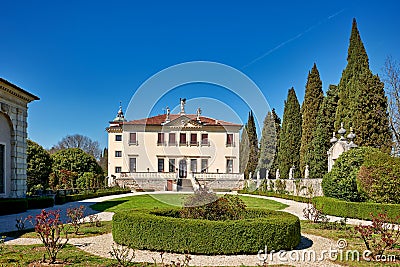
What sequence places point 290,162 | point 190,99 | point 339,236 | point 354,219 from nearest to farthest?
point 190,99 → point 339,236 → point 354,219 → point 290,162

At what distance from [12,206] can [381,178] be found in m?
15.4

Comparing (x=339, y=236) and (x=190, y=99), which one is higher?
(x=190, y=99)

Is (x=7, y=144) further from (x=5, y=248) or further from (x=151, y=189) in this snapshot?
(x=151, y=189)

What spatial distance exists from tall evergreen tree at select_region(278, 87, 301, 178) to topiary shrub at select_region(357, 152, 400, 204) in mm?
21602

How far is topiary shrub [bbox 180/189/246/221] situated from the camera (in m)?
9.28

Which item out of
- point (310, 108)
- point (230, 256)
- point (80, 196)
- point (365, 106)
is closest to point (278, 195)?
point (365, 106)

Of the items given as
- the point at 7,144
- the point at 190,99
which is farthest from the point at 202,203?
the point at 7,144

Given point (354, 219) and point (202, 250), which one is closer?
point (202, 250)

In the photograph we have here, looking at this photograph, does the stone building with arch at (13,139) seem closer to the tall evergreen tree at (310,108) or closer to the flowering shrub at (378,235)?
the flowering shrub at (378,235)

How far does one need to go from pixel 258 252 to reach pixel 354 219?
8298mm

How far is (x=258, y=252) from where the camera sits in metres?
7.91
